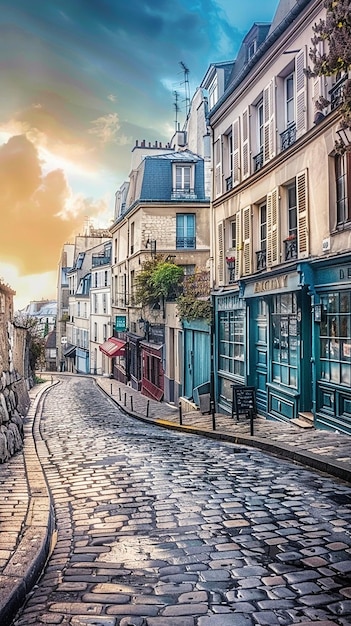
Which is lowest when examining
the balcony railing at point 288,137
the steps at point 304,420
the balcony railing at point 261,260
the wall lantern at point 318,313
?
the steps at point 304,420

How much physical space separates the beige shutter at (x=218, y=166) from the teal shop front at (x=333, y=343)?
727 centimetres

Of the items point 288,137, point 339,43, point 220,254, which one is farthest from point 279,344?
point 339,43

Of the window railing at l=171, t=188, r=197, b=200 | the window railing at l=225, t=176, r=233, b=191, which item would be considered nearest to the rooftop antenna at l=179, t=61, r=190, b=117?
the window railing at l=171, t=188, r=197, b=200

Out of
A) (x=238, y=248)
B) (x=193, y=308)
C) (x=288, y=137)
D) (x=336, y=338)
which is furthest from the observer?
(x=193, y=308)

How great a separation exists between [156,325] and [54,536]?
2009 cm

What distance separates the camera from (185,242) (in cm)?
2802

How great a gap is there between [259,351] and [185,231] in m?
15.4

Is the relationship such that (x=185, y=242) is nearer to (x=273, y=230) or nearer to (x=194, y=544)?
(x=273, y=230)

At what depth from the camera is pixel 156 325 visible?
82.0 feet

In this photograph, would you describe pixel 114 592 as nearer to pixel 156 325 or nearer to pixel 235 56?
pixel 235 56

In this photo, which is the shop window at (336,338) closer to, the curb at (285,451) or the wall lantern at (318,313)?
the wall lantern at (318,313)

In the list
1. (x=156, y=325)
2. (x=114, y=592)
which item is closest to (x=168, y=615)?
(x=114, y=592)

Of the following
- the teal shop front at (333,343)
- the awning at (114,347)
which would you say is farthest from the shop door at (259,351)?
the awning at (114,347)

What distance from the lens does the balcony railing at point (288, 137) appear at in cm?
1161
